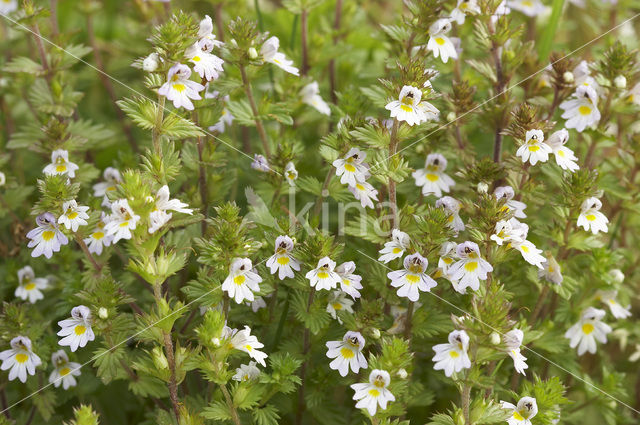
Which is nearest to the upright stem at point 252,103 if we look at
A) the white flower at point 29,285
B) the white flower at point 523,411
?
the white flower at point 29,285

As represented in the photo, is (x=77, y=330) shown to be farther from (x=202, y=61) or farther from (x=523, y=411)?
(x=523, y=411)

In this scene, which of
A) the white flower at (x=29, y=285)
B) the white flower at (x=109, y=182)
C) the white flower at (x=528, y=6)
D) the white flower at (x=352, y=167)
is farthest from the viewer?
the white flower at (x=528, y=6)

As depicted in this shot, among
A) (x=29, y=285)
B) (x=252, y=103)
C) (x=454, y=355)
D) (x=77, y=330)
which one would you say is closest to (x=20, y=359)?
(x=77, y=330)

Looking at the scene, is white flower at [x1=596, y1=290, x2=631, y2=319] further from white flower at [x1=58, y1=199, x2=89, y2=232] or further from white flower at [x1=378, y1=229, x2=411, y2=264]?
white flower at [x1=58, y1=199, x2=89, y2=232]

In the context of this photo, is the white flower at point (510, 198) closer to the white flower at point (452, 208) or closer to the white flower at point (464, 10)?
the white flower at point (452, 208)

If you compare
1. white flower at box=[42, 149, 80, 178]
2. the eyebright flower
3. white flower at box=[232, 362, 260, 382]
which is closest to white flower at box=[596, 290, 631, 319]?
the eyebright flower

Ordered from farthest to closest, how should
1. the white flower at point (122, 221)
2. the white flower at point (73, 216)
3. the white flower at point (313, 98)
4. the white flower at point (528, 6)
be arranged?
the white flower at point (528, 6) → the white flower at point (313, 98) → the white flower at point (73, 216) → the white flower at point (122, 221)
